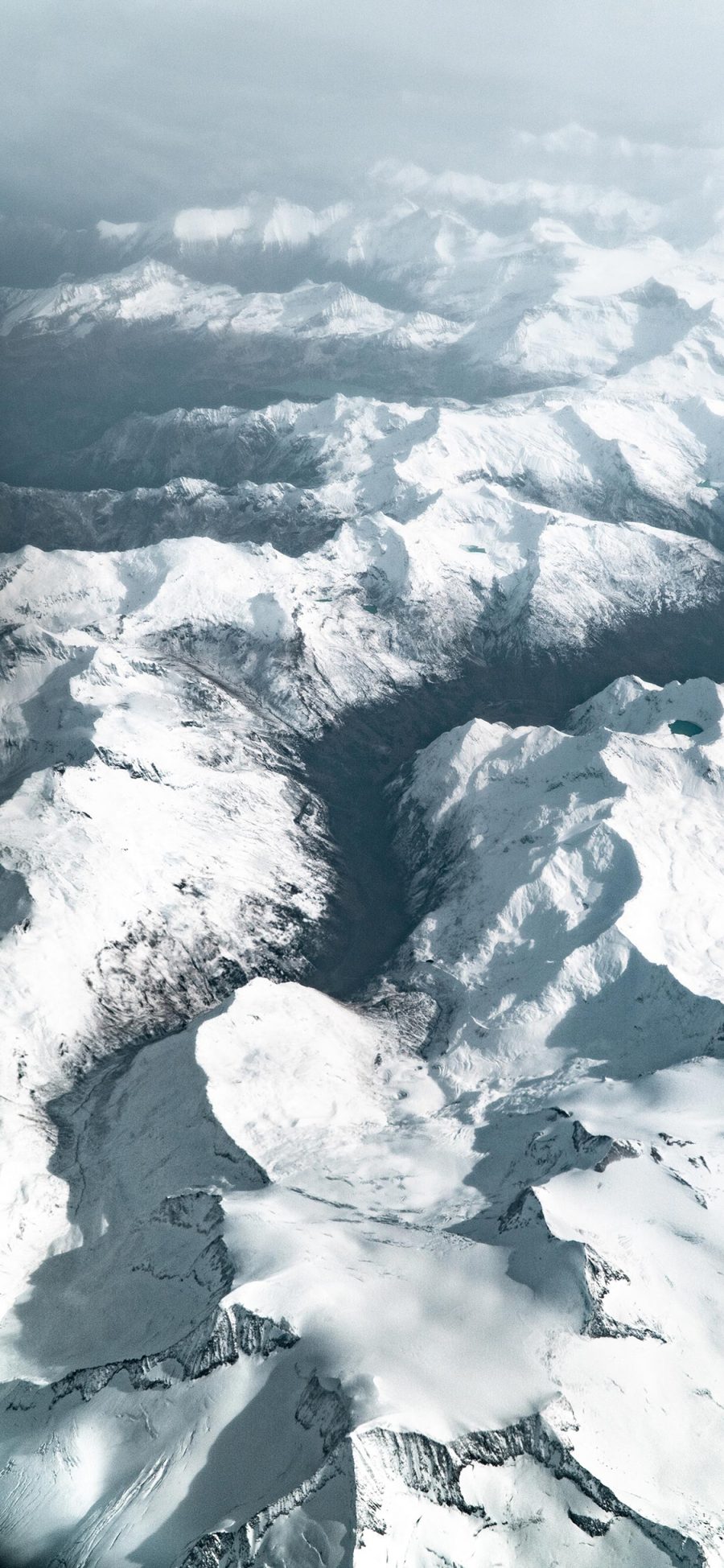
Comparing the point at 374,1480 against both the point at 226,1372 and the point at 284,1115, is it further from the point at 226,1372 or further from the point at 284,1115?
the point at 284,1115

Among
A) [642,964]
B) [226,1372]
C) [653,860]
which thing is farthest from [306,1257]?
[653,860]

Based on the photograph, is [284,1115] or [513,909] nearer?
[284,1115]

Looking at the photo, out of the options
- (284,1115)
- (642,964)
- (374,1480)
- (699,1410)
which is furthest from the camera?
(642,964)

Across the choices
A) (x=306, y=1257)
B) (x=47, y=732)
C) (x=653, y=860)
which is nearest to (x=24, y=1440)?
(x=306, y=1257)

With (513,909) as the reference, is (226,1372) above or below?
above

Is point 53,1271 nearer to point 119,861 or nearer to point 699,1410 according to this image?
point 699,1410

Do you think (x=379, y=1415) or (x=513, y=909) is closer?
(x=379, y=1415)

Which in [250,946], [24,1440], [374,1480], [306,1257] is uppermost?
[374,1480]

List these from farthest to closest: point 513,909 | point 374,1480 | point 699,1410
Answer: point 513,909 < point 699,1410 < point 374,1480

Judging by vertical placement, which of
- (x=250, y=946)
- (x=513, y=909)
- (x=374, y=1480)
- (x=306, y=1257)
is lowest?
(x=250, y=946)
